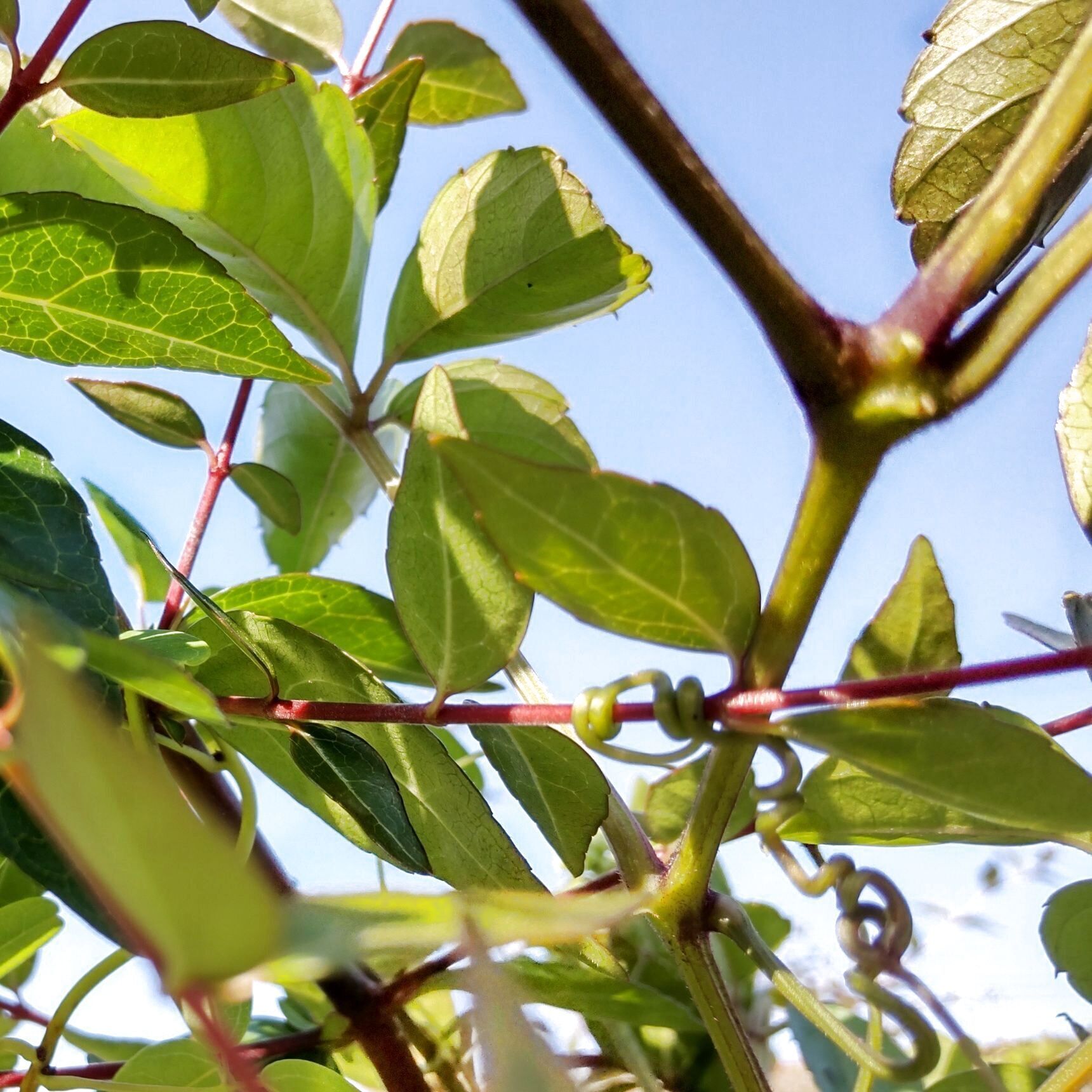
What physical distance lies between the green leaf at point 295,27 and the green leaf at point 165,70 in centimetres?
34

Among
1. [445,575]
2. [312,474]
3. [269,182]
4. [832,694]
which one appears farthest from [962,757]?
[312,474]

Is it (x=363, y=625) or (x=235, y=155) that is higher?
(x=235, y=155)

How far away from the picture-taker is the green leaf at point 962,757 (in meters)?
0.21

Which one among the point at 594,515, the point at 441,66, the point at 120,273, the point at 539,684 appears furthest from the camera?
the point at 441,66

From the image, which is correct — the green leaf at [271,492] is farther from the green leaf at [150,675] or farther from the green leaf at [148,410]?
the green leaf at [150,675]

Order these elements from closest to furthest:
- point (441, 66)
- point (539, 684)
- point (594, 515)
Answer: point (594, 515) → point (539, 684) → point (441, 66)

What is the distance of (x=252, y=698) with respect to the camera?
0.34 metres

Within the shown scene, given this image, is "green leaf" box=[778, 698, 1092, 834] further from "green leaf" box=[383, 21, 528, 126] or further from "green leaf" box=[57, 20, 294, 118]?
"green leaf" box=[383, 21, 528, 126]

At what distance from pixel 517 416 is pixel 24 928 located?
1.00 feet

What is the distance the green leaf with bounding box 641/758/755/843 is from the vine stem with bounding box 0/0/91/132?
0.35 metres

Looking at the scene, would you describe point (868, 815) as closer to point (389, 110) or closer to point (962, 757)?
point (962, 757)

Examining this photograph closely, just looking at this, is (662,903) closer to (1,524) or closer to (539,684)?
(539,684)

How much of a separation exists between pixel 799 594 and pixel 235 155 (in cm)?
32

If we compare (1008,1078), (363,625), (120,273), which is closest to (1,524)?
(120,273)
